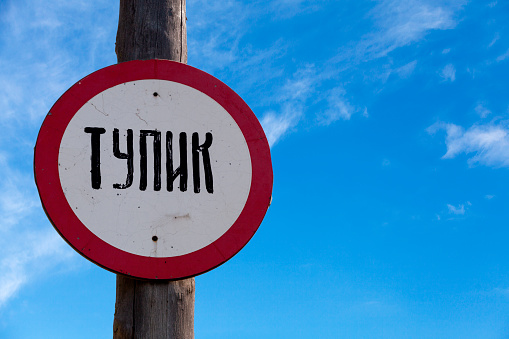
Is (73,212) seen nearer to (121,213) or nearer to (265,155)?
(121,213)

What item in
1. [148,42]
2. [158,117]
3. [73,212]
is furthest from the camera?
[148,42]

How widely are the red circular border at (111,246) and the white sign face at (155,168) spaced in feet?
0.07

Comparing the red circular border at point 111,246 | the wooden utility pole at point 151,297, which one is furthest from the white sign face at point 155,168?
the wooden utility pole at point 151,297

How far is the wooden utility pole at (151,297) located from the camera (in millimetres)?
1810

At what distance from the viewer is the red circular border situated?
5.80 ft

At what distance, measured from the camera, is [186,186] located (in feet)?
6.15

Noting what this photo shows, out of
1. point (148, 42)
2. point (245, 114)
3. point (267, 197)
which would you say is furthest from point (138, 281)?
point (148, 42)

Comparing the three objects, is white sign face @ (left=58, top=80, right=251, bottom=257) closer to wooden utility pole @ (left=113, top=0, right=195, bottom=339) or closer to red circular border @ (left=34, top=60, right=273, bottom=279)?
red circular border @ (left=34, top=60, right=273, bottom=279)

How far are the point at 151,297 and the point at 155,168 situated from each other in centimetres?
41

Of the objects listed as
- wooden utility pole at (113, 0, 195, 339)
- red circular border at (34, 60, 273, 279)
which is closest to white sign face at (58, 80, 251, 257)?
red circular border at (34, 60, 273, 279)

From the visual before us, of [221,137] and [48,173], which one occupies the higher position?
[221,137]

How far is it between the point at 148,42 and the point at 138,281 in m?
0.87

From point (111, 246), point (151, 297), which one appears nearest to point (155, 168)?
point (111, 246)

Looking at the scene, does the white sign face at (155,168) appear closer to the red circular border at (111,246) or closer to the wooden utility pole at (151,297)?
the red circular border at (111,246)
